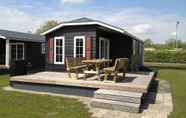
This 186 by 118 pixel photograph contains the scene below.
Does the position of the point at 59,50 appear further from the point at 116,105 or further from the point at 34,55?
the point at 34,55

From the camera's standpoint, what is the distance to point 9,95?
7.29 meters

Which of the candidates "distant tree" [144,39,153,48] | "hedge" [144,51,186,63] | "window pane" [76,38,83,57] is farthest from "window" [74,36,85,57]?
"distant tree" [144,39,153,48]

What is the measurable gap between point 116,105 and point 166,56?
90.2 ft

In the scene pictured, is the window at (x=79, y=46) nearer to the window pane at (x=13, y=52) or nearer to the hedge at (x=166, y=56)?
the window pane at (x=13, y=52)

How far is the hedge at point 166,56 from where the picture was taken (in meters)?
30.5

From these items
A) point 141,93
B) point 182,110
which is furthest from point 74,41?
point 182,110

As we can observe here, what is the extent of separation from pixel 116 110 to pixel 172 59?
89.9 feet

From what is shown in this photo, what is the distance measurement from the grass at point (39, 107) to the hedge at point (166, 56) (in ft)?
88.3

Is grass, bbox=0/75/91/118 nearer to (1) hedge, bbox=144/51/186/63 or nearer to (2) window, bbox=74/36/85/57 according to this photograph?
(2) window, bbox=74/36/85/57

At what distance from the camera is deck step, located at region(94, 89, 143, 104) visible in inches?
232

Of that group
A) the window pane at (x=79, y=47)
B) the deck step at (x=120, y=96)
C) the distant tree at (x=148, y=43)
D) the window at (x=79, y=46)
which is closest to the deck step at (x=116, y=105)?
the deck step at (x=120, y=96)

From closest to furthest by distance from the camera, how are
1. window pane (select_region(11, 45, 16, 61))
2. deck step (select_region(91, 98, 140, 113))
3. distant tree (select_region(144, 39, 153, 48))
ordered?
deck step (select_region(91, 98, 140, 113)) < window pane (select_region(11, 45, 16, 61)) < distant tree (select_region(144, 39, 153, 48))

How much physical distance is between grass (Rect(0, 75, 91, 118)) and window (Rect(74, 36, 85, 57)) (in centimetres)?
429

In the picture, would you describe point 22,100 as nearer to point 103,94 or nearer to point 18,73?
point 103,94
